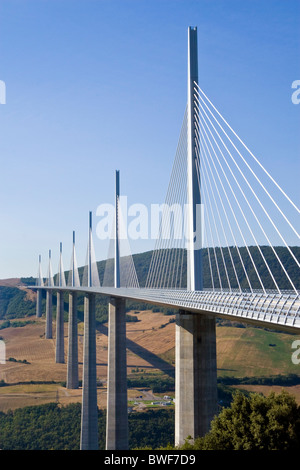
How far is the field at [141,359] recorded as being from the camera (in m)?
58.4

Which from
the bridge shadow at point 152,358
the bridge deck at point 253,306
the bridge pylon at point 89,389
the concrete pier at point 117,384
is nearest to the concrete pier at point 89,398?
the bridge pylon at point 89,389

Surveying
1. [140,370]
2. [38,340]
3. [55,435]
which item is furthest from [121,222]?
[38,340]

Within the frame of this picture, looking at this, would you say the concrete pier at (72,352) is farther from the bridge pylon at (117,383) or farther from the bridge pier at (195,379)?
the bridge pier at (195,379)

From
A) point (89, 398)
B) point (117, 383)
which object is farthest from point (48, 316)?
point (117, 383)

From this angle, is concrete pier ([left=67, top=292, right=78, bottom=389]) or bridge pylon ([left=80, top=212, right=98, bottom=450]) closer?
bridge pylon ([left=80, top=212, right=98, bottom=450])

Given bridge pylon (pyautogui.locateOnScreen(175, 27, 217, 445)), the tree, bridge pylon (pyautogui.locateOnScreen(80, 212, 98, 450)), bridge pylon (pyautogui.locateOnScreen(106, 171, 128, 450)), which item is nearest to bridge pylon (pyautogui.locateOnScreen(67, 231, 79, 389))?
bridge pylon (pyautogui.locateOnScreen(80, 212, 98, 450))

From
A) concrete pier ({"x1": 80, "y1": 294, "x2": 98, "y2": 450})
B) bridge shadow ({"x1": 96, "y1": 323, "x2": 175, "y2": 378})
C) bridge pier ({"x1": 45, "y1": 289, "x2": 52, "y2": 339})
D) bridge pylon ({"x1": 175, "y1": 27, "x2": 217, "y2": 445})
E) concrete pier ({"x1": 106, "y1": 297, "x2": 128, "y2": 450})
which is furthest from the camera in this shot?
bridge pier ({"x1": 45, "y1": 289, "x2": 52, "y2": 339})

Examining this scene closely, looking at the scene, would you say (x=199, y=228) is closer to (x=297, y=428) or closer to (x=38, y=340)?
(x=297, y=428)

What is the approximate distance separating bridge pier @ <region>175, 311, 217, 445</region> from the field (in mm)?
33190

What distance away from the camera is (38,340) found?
87562 millimetres

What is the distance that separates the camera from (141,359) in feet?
252

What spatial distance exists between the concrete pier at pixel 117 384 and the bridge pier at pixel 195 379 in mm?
13191

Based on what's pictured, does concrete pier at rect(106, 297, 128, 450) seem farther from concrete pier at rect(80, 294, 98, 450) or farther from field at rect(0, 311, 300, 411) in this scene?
field at rect(0, 311, 300, 411)

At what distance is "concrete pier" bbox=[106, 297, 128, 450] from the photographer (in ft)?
112
